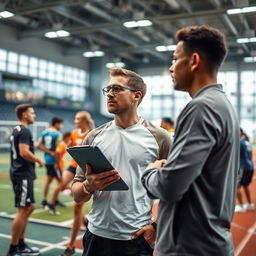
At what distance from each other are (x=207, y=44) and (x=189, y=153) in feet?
1.70

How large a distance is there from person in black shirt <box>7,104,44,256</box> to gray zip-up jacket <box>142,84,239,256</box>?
3381mm

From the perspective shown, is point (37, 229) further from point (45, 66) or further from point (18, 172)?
point (45, 66)

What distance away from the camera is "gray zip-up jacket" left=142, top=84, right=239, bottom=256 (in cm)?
141

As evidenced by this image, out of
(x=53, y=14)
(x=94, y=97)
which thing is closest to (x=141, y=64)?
(x=94, y=97)

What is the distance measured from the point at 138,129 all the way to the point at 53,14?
20.8 meters

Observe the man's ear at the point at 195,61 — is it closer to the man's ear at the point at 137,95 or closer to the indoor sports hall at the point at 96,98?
the indoor sports hall at the point at 96,98

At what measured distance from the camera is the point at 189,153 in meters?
1.40

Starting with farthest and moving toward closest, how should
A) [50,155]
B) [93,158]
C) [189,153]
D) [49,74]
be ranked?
[49,74], [50,155], [93,158], [189,153]

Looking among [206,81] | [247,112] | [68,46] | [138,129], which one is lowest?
[138,129]

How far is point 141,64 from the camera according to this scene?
117 feet

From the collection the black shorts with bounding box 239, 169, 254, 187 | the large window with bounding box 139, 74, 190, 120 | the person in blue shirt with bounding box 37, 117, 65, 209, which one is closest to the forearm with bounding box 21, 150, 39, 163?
the person in blue shirt with bounding box 37, 117, 65, 209

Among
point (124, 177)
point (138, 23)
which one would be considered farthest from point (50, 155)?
point (138, 23)

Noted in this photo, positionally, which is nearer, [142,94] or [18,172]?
[142,94]

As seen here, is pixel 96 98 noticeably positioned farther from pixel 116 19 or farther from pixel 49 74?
pixel 116 19
